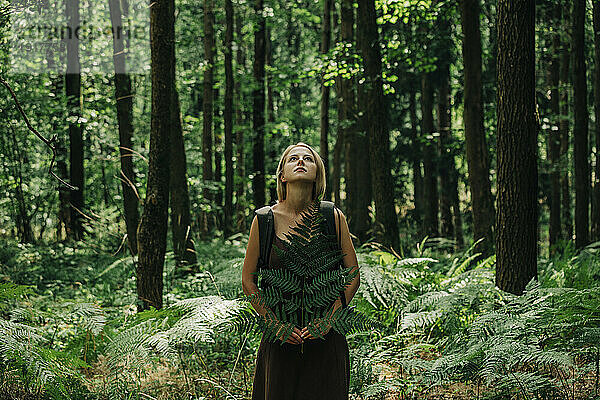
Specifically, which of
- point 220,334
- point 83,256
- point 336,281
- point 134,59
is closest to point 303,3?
point 134,59

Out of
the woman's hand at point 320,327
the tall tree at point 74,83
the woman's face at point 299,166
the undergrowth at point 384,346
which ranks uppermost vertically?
the tall tree at point 74,83

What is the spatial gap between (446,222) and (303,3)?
37.8 feet

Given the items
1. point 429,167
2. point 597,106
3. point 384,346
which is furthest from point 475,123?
point 429,167

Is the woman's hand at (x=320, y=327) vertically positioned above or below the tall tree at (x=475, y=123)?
below

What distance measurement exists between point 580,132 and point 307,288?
10.7 m

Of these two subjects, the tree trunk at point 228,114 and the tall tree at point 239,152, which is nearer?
the tree trunk at point 228,114

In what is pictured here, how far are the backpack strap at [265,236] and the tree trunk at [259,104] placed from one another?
1165 cm

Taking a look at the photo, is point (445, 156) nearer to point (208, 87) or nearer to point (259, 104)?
point (259, 104)

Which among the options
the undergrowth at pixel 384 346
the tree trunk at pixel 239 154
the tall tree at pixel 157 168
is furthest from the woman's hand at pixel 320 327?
the tree trunk at pixel 239 154

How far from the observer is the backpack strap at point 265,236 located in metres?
3.81

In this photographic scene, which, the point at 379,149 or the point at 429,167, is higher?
the point at 379,149

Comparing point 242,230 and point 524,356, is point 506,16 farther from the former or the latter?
point 242,230

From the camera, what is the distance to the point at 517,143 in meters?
6.12

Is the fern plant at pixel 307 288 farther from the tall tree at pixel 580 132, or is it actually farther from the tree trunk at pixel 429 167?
the tree trunk at pixel 429 167
